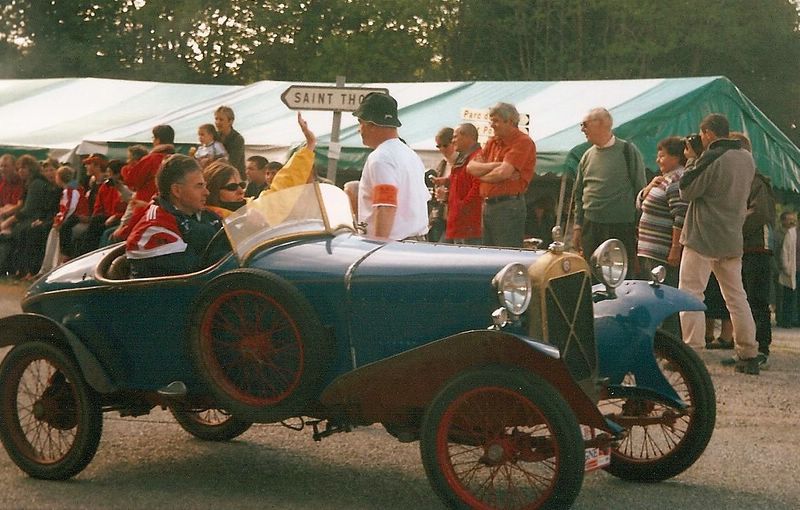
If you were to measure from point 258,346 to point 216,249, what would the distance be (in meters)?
0.60

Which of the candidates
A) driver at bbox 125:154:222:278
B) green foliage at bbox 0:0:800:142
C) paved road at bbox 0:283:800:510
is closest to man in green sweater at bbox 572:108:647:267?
Result: paved road at bbox 0:283:800:510

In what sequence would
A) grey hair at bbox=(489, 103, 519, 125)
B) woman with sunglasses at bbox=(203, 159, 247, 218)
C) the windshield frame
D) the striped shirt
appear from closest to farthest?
1. the windshield frame
2. woman with sunglasses at bbox=(203, 159, 247, 218)
3. grey hair at bbox=(489, 103, 519, 125)
4. the striped shirt

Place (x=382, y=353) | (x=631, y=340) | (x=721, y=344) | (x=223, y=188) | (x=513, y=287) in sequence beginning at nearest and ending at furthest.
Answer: (x=513, y=287) → (x=382, y=353) → (x=631, y=340) → (x=223, y=188) → (x=721, y=344)

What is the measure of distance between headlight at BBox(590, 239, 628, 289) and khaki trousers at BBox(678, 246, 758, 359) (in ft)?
12.8

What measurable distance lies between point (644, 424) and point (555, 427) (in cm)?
99

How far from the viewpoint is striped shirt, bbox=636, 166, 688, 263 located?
10.3m

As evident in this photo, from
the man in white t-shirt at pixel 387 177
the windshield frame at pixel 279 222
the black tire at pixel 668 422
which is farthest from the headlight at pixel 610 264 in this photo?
the man in white t-shirt at pixel 387 177

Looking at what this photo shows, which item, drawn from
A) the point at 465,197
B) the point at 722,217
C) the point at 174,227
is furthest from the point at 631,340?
the point at 465,197

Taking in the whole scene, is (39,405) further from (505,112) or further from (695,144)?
(695,144)

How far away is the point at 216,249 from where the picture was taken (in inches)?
224

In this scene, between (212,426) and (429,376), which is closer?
(429,376)

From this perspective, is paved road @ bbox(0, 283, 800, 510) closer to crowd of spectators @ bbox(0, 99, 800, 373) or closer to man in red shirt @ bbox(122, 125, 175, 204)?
crowd of spectators @ bbox(0, 99, 800, 373)

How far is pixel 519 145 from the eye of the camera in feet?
32.2

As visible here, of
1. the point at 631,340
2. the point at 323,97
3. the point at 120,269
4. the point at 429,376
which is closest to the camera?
the point at 429,376
